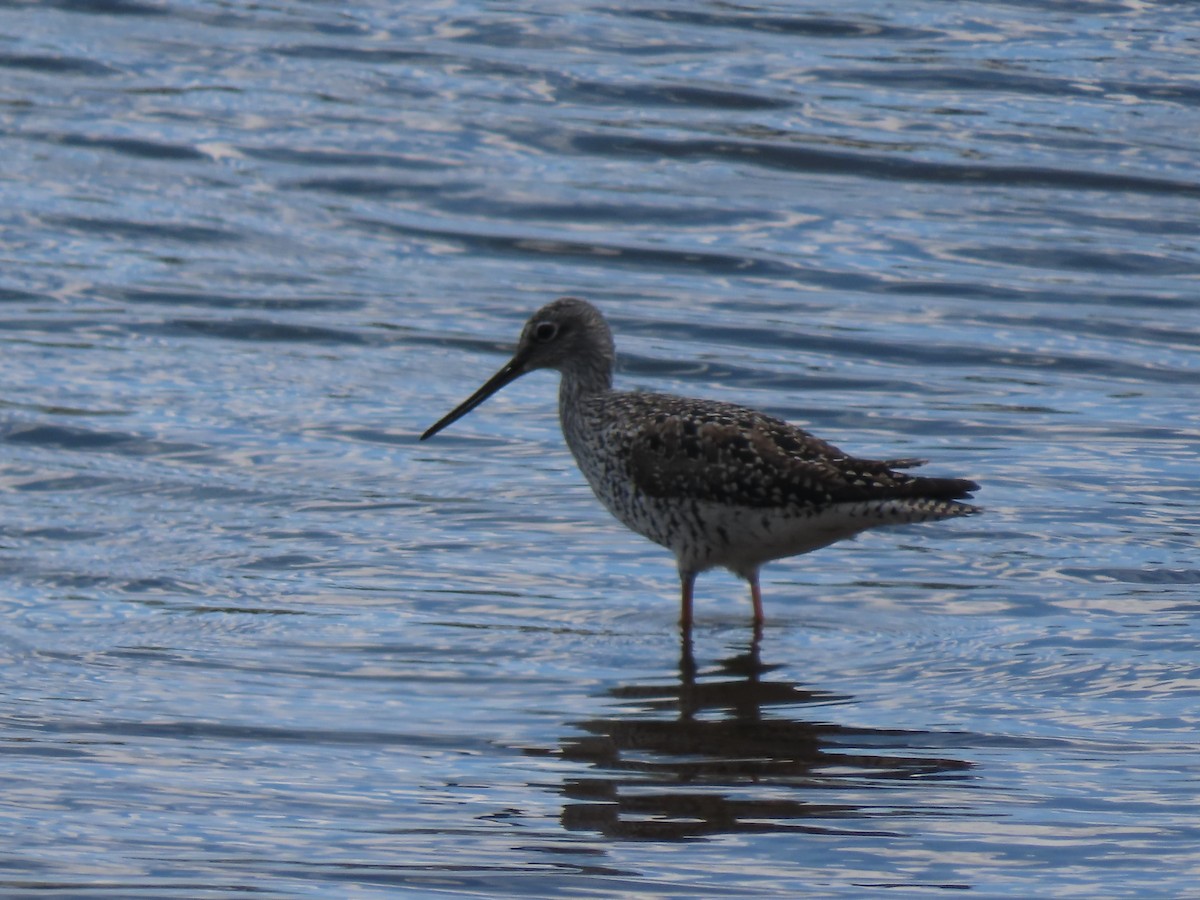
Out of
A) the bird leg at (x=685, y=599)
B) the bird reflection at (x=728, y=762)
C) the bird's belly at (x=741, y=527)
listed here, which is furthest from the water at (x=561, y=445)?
the bird's belly at (x=741, y=527)

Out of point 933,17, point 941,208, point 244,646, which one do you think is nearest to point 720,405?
point 244,646

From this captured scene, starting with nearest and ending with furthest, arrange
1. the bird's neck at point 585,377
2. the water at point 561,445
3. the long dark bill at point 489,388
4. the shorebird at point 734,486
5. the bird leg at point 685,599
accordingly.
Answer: the water at point 561,445 < the shorebird at point 734,486 < the bird leg at point 685,599 < the bird's neck at point 585,377 < the long dark bill at point 489,388

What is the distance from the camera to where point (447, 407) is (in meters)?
10.8

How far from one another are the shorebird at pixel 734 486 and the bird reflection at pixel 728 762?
0.60m

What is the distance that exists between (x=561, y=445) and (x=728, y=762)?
12.8 feet

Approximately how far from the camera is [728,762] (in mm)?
6527

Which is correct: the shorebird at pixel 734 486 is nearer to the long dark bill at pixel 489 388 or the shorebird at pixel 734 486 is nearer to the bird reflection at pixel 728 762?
the bird reflection at pixel 728 762

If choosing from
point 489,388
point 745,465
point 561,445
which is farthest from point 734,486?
point 561,445

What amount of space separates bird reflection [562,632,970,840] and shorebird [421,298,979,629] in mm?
605

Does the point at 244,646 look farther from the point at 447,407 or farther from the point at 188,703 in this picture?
the point at 447,407

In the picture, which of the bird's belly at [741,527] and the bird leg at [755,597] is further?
the bird leg at [755,597]

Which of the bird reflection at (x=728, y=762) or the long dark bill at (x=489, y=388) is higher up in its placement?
the long dark bill at (x=489, y=388)

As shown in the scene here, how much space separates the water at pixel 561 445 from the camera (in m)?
5.91

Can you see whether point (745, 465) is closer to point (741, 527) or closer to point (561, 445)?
point (741, 527)
